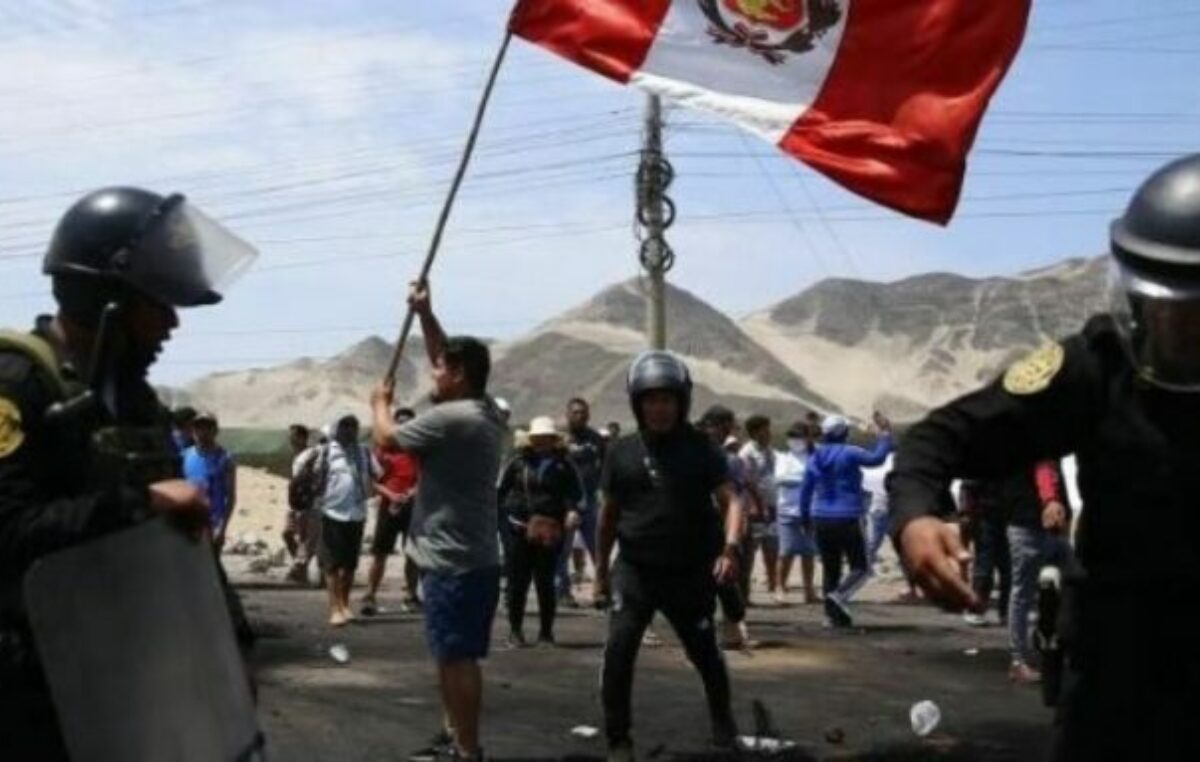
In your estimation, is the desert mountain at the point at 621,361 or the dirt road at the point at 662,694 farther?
the desert mountain at the point at 621,361

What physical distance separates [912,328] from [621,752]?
4595 inches

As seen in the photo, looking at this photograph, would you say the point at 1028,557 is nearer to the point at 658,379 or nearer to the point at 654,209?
the point at 658,379

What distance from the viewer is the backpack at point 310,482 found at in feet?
46.2

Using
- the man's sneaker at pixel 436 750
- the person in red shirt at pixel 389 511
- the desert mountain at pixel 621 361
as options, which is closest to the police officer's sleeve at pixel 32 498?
the man's sneaker at pixel 436 750

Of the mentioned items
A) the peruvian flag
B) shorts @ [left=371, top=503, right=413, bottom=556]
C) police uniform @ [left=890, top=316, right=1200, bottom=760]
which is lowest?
shorts @ [left=371, top=503, right=413, bottom=556]

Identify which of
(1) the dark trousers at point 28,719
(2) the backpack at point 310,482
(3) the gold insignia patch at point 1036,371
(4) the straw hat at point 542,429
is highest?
(3) the gold insignia patch at point 1036,371

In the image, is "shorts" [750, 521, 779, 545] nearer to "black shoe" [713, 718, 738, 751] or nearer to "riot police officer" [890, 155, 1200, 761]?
"black shoe" [713, 718, 738, 751]

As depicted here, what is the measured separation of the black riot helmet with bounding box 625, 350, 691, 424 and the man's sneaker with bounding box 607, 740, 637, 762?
4.81 ft

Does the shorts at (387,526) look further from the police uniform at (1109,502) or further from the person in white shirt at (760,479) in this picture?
the police uniform at (1109,502)

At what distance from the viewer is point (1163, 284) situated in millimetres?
3053

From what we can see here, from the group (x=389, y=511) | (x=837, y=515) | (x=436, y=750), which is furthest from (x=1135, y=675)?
(x=389, y=511)

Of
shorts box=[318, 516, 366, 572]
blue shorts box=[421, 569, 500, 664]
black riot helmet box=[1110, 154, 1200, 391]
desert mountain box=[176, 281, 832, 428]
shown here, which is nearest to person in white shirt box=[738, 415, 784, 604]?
shorts box=[318, 516, 366, 572]

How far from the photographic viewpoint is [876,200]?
7445 mm

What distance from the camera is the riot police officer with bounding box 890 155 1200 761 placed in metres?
3.07
